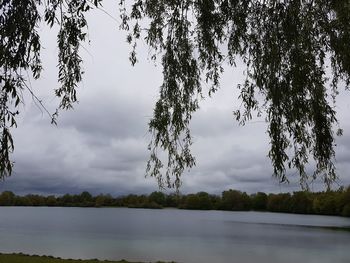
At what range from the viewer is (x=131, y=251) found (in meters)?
29.5

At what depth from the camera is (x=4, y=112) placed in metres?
3.98

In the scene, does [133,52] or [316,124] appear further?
[133,52]

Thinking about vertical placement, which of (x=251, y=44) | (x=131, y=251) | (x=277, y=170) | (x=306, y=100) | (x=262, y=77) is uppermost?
(x=251, y=44)

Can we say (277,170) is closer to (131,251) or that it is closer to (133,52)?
(133,52)

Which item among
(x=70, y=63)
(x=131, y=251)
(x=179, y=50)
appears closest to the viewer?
(x=70, y=63)

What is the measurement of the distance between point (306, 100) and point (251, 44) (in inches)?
37.8

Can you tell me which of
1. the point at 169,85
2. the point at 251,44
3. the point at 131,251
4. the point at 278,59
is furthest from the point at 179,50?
the point at 131,251

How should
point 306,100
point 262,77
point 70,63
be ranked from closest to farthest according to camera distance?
1. point 70,63
2. point 306,100
3. point 262,77

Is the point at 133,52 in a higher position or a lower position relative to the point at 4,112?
higher

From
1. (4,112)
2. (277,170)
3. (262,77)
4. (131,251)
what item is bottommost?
(131,251)

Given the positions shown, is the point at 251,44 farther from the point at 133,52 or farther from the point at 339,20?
the point at 133,52

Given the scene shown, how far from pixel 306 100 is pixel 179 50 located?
1670 mm

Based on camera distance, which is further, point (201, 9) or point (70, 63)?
point (201, 9)

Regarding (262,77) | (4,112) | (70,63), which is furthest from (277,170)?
(4,112)
